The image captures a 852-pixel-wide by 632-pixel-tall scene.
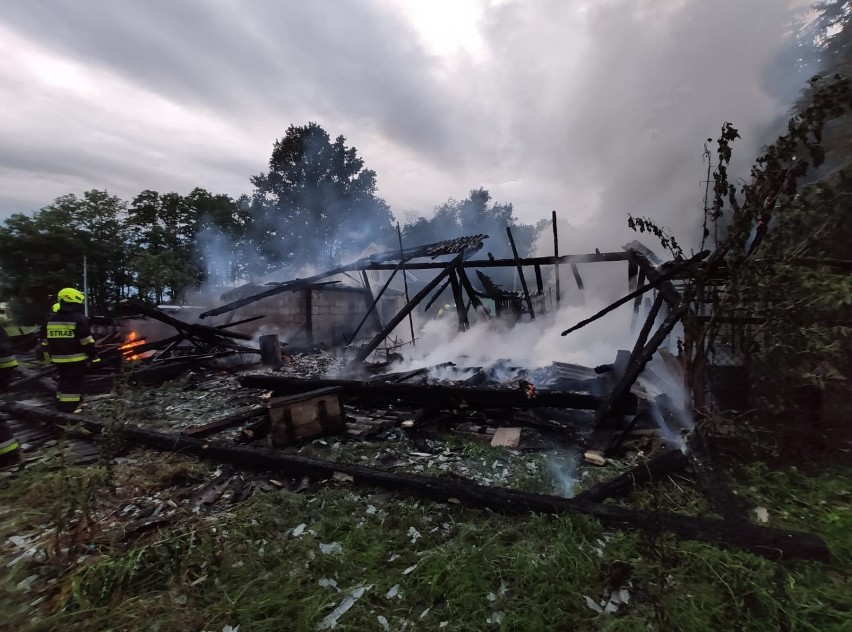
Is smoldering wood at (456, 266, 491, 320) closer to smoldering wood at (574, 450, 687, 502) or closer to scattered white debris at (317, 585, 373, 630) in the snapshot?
smoldering wood at (574, 450, 687, 502)

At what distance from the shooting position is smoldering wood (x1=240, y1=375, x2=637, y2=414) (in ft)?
16.3

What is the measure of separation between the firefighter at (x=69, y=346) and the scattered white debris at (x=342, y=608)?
688 cm

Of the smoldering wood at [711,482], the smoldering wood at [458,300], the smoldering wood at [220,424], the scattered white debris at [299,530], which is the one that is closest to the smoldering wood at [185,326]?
the smoldering wood at [220,424]

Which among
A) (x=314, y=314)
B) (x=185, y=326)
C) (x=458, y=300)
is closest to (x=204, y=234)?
(x=314, y=314)

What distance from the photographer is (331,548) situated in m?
2.86

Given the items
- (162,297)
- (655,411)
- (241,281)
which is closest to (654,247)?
(655,411)

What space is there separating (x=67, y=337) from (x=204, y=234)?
32762 millimetres

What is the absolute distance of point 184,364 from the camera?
9484 millimetres

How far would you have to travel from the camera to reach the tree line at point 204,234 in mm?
22078

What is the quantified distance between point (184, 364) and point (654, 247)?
21.9 metres

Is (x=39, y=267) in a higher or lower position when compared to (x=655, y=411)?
higher

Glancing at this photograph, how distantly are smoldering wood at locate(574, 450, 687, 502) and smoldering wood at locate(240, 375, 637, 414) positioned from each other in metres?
0.97

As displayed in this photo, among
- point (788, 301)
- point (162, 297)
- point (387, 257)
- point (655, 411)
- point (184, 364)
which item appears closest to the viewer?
point (788, 301)

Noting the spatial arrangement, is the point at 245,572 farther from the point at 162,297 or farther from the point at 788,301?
the point at 162,297
